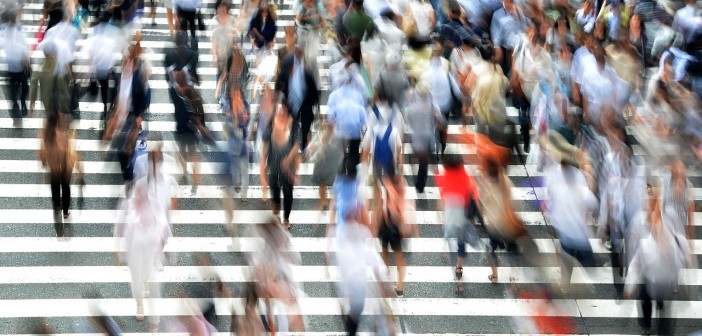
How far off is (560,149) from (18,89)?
8.20 m

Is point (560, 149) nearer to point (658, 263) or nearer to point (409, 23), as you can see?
point (658, 263)

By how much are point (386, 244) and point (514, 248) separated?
148 cm

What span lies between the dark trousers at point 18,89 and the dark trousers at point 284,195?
468 centimetres

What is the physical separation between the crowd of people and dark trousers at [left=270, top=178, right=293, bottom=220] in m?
0.03

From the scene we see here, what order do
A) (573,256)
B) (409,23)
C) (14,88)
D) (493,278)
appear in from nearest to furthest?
(573,256) < (493,278) < (14,88) < (409,23)

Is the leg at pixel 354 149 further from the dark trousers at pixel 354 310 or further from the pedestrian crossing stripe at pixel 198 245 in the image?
the dark trousers at pixel 354 310

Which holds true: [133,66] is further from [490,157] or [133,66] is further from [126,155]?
[490,157]

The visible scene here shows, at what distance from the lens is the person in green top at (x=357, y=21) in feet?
48.5

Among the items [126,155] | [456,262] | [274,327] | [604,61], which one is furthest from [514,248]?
[126,155]

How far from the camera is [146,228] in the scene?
31.8 ft

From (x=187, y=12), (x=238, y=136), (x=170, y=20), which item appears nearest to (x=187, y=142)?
(x=238, y=136)

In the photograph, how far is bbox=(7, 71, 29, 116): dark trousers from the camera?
14.3 m

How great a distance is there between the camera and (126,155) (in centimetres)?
1226

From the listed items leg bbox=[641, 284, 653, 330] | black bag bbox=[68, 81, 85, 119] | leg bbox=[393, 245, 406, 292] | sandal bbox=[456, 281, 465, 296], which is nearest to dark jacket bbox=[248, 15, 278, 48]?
black bag bbox=[68, 81, 85, 119]
